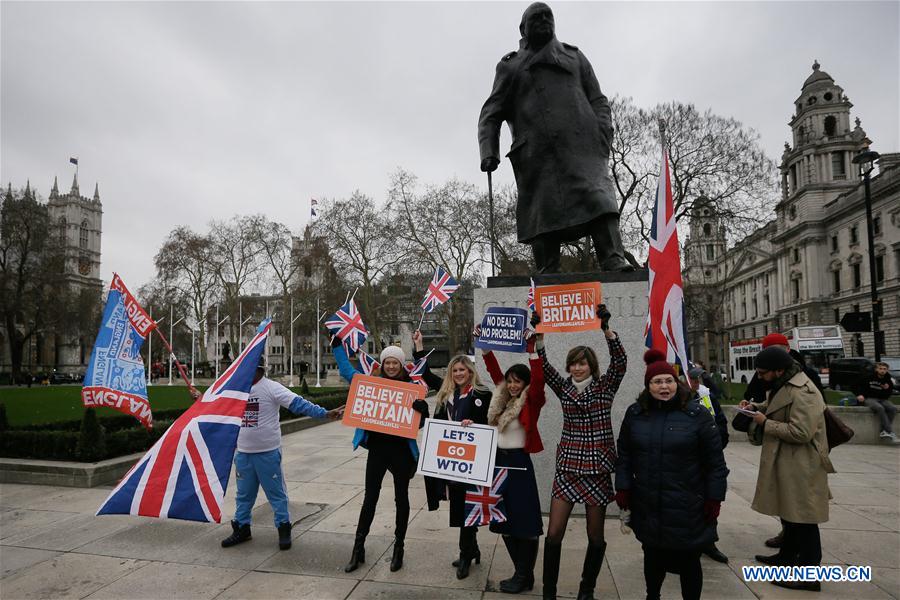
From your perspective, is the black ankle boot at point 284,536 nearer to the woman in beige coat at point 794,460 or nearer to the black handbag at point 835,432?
the woman in beige coat at point 794,460

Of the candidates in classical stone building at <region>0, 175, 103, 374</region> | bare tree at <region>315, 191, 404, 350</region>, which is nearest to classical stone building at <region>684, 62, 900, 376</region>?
bare tree at <region>315, 191, 404, 350</region>

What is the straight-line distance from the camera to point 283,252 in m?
48.2

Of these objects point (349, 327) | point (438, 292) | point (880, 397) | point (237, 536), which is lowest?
point (237, 536)

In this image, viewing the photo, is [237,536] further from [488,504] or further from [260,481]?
[488,504]

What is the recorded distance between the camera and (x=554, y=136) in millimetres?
5820

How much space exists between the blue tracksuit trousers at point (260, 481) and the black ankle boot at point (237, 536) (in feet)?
0.13

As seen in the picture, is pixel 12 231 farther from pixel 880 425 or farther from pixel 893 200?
pixel 893 200

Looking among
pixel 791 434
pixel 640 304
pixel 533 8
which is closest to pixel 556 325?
pixel 640 304

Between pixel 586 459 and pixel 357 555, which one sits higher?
pixel 586 459

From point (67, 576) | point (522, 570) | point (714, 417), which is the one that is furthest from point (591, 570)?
point (67, 576)

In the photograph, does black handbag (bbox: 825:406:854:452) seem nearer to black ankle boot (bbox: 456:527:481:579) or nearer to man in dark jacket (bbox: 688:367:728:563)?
man in dark jacket (bbox: 688:367:728:563)

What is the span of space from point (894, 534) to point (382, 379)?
5257 millimetres

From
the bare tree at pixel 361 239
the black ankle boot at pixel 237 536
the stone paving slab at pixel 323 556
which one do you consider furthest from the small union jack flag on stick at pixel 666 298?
the bare tree at pixel 361 239

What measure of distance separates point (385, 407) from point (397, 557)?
123cm
